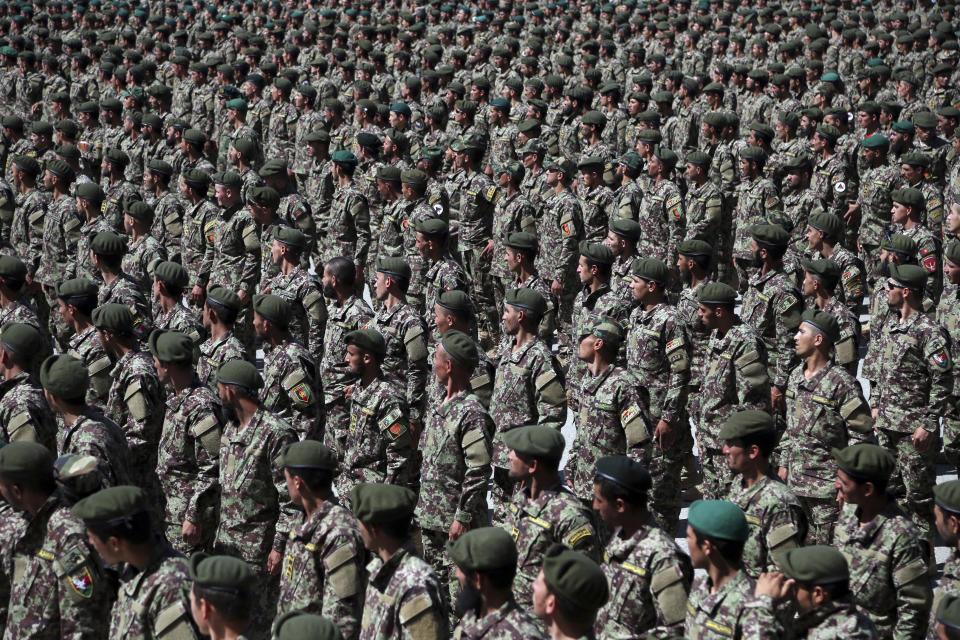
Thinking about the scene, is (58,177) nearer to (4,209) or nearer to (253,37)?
(4,209)

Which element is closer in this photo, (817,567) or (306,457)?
(817,567)

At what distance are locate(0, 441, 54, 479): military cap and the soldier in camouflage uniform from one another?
152cm

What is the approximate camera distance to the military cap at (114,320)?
767cm

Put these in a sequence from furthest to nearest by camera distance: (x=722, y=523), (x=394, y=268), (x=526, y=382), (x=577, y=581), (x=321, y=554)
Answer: (x=394, y=268) < (x=526, y=382) < (x=321, y=554) < (x=722, y=523) < (x=577, y=581)

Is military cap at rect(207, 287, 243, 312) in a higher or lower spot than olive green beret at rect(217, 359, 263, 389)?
lower

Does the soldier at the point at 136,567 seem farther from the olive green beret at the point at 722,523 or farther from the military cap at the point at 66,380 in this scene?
the olive green beret at the point at 722,523

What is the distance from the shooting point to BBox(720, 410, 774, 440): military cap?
5.98 metres

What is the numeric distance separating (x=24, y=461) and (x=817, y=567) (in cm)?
368

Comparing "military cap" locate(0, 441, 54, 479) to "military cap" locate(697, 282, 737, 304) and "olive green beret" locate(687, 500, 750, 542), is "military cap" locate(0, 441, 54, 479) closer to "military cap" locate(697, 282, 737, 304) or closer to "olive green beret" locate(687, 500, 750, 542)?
"olive green beret" locate(687, 500, 750, 542)

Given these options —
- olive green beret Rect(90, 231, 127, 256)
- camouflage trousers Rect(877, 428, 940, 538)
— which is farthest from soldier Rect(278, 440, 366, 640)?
olive green beret Rect(90, 231, 127, 256)

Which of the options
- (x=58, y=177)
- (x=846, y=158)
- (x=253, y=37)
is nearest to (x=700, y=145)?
(x=846, y=158)

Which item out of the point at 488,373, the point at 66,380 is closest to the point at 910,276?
the point at 488,373

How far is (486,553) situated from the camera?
15.3 feet

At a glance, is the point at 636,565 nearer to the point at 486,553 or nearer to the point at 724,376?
the point at 486,553
